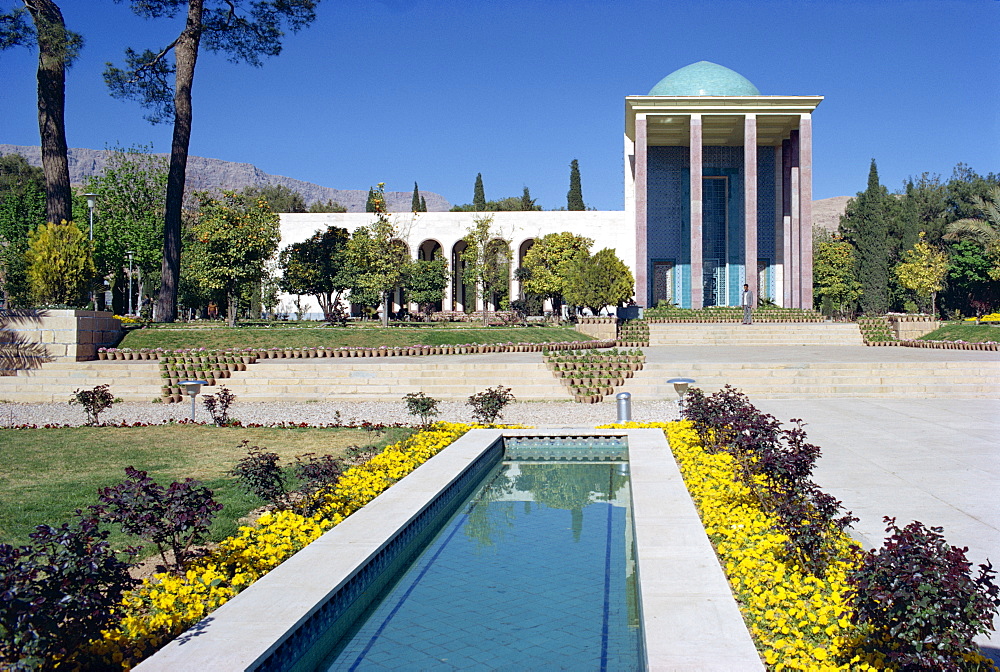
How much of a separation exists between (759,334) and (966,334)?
596 centimetres

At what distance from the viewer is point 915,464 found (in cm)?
813

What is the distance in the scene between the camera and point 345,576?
14.7 feet

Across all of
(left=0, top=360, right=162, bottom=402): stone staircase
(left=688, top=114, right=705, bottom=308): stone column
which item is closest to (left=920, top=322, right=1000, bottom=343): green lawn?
(left=688, top=114, right=705, bottom=308): stone column

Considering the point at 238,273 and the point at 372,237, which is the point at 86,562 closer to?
the point at 238,273

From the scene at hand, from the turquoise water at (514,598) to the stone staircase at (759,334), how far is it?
1996 cm

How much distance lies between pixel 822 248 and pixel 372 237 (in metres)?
26.5

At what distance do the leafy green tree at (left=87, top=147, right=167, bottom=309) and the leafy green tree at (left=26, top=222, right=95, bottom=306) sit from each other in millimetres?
16887

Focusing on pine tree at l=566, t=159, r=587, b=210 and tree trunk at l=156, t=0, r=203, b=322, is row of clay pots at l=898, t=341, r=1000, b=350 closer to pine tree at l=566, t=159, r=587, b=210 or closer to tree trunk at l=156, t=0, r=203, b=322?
tree trunk at l=156, t=0, r=203, b=322

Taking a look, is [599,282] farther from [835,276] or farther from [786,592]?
[786,592]

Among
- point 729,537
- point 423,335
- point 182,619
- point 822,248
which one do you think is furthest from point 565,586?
point 822,248

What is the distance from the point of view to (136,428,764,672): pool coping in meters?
3.38

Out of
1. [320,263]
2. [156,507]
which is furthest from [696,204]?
[156,507]

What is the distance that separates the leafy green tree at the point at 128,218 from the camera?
3591 cm

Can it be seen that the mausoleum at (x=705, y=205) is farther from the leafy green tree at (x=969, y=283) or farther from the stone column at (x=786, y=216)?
the leafy green tree at (x=969, y=283)
